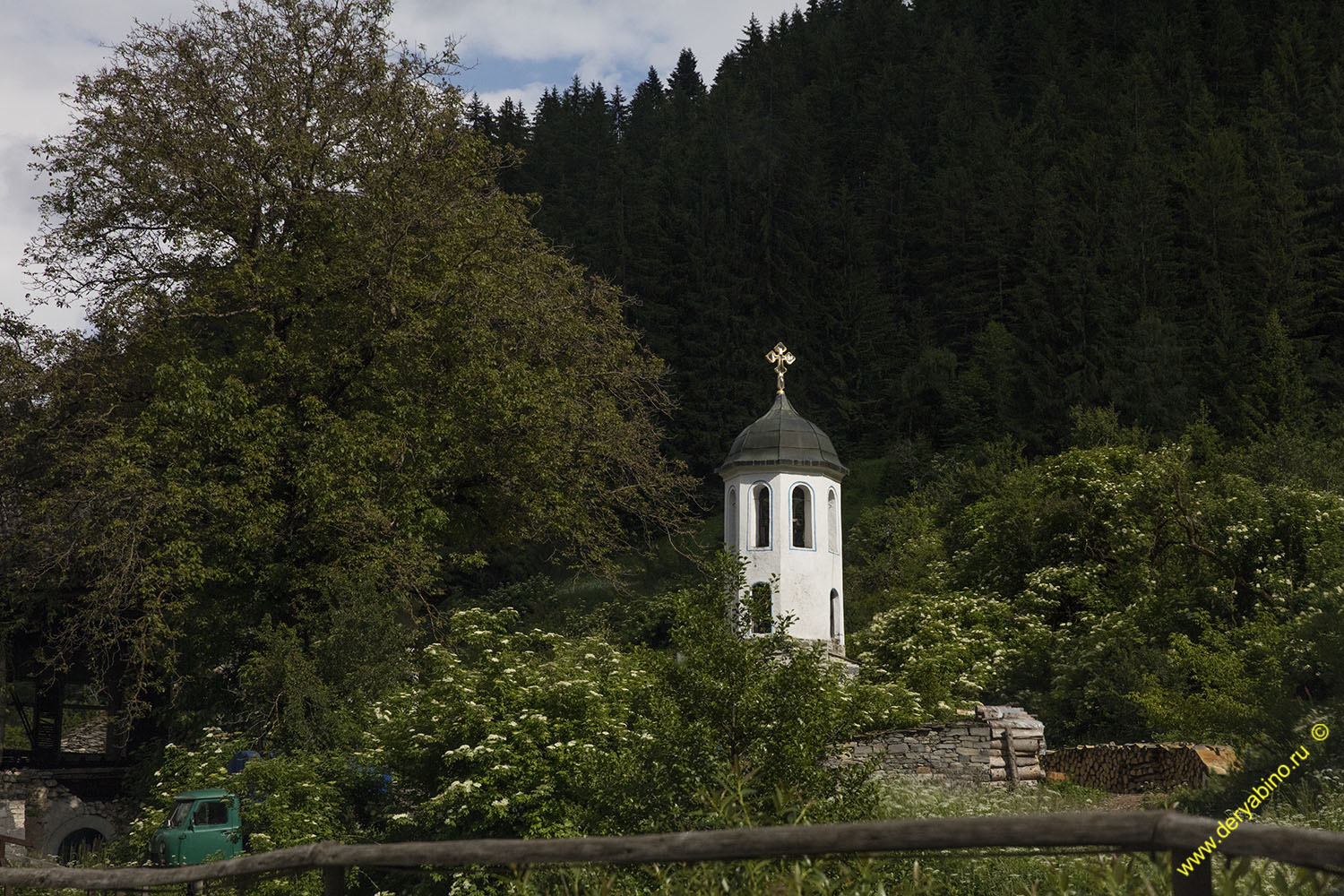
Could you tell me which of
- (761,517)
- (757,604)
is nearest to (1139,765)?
(757,604)

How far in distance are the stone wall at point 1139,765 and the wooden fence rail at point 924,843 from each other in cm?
1205

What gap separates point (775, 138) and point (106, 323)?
5861 centimetres

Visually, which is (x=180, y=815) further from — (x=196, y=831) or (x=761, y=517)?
(x=761, y=517)

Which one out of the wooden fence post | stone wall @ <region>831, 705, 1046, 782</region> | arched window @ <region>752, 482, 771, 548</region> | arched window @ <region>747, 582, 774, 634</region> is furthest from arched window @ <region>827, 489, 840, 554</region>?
the wooden fence post

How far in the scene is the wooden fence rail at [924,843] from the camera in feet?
9.84

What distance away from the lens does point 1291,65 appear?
177 ft

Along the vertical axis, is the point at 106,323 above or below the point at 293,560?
above

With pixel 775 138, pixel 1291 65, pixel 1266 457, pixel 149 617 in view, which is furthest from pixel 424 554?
pixel 775 138

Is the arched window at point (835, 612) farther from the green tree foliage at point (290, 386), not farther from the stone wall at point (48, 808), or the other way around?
the stone wall at point (48, 808)

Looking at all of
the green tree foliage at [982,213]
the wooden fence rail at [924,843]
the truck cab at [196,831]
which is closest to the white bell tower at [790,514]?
the truck cab at [196,831]

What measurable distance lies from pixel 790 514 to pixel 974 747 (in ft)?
19.6

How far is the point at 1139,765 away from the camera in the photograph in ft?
53.2

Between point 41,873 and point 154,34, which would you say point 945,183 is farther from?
point 41,873

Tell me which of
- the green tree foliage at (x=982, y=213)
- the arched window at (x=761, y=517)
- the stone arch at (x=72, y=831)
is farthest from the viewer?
the green tree foliage at (x=982, y=213)
